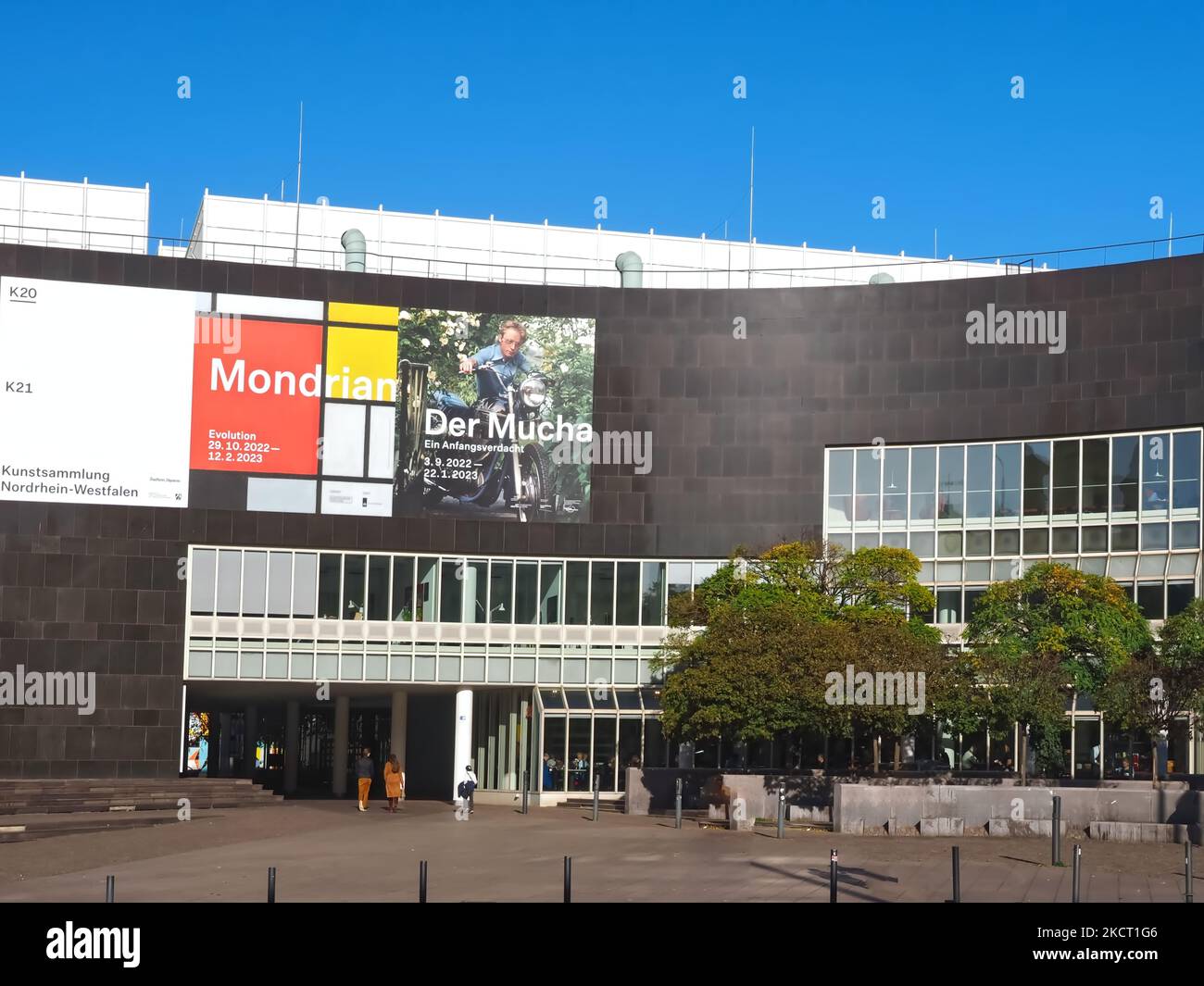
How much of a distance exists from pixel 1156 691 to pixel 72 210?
47.6m

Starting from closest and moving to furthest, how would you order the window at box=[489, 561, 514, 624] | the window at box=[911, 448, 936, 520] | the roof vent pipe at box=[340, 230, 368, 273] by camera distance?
the window at box=[911, 448, 936, 520]
the window at box=[489, 561, 514, 624]
the roof vent pipe at box=[340, 230, 368, 273]

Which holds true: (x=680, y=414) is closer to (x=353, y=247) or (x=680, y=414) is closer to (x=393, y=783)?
(x=353, y=247)

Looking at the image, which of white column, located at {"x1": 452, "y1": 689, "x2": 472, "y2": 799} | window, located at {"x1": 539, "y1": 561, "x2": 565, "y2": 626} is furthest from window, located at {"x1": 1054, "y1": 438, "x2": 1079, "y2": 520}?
white column, located at {"x1": 452, "y1": 689, "x2": 472, "y2": 799}

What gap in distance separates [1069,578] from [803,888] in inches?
832

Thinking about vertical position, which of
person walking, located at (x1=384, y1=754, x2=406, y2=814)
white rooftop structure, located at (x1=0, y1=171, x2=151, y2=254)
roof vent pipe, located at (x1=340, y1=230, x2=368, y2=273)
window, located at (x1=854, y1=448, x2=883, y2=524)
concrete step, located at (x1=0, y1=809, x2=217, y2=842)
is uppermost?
white rooftop structure, located at (x1=0, y1=171, x2=151, y2=254)

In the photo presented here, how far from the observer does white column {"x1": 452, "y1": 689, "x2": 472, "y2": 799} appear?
173ft

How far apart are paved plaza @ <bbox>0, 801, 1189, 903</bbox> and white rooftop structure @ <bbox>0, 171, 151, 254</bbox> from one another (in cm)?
3259

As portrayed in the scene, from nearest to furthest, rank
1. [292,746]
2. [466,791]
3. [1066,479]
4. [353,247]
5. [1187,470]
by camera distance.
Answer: [466,791] → [1187,470] → [1066,479] → [353,247] → [292,746]

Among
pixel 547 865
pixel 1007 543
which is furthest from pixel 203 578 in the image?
pixel 1007 543

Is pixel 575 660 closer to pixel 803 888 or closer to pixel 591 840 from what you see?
pixel 591 840

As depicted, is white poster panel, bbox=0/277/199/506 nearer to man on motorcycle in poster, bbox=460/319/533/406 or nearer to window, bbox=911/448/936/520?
man on motorcycle in poster, bbox=460/319/533/406

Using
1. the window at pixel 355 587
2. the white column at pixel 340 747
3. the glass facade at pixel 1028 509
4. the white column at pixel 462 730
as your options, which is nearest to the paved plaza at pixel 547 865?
the white column at pixel 462 730

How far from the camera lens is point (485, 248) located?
236ft
